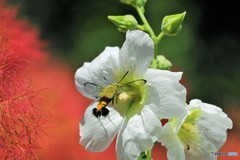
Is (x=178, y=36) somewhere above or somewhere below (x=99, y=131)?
below

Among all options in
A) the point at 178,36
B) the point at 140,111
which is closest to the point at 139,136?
the point at 140,111

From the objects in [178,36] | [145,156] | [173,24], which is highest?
[173,24]

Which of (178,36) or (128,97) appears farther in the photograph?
(178,36)

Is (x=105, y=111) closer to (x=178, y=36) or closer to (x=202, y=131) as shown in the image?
(x=202, y=131)

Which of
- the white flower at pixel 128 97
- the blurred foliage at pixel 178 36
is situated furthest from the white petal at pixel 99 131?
the blurred foliage at pixel 178 36

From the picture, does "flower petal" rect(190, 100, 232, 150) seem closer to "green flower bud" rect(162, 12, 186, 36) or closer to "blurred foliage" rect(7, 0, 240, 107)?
"green flower bud" rect(162, 12, 186, 36)

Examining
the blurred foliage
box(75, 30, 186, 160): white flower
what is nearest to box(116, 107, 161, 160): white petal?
box(75, 30, 186, 160): white flower
